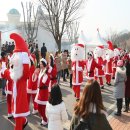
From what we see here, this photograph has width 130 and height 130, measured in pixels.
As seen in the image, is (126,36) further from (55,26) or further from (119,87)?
(119,87)

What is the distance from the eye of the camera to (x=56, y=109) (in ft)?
20.2

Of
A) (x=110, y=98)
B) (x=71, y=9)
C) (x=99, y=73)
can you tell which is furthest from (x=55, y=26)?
(x=110, y=98)

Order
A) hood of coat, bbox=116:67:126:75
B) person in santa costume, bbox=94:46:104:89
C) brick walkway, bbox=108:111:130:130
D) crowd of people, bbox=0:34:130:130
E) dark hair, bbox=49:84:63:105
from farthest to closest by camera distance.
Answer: person in santa costume, bbox=94:46:104:89, hood of coat, bbox=116:67:126:75, brick walkway, bbox=108:111:130:130, dark hair, bbox=49:84:63:105, crowd of people, bbox=0:34:130:130

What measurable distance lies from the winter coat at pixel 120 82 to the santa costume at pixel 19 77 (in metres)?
3.25

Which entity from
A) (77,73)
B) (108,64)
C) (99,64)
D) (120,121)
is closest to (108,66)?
(108,64)

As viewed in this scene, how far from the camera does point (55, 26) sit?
27.3 meters

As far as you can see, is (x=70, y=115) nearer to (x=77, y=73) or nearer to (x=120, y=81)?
(x=120, y=81)

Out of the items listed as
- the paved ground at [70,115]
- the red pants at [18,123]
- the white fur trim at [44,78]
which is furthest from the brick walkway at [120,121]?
the red pants at [18,123]

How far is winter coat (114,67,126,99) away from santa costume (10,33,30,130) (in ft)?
10.7

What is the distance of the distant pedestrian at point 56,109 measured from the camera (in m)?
6.09

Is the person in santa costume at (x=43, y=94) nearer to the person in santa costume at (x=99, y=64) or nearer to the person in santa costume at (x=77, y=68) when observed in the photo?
the person in santa costume at (x=77, y=68)

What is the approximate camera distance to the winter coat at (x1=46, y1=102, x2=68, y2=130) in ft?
20.2

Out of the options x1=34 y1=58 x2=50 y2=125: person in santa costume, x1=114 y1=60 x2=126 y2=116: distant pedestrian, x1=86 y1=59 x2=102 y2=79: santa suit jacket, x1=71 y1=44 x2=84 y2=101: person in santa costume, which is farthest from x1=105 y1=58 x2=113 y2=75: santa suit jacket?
x1=34 y1=58 x2=50 y2=125: person in santa costume

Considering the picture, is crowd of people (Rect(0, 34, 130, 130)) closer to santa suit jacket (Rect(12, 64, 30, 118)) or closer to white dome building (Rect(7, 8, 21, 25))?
santa suit jacket (Rect(12, 64, 30, 118))
